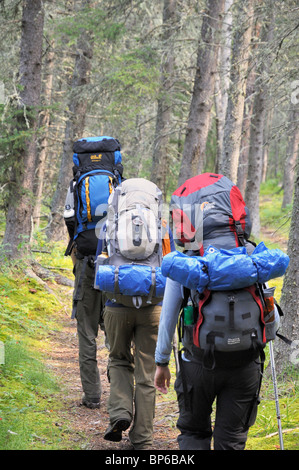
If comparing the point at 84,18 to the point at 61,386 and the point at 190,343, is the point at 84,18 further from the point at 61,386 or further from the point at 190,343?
the point at 190,343

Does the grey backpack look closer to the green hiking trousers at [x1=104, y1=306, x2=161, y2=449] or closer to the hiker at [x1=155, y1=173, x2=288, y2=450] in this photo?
the green hiking trousers at [x1=104, y1=306, x2=161, y2=449]

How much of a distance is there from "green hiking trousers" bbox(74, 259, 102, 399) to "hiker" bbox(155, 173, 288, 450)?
2266 mm

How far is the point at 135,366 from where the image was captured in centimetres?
441

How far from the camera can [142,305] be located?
418 cm

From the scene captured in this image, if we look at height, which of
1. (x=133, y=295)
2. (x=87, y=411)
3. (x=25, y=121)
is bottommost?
(x=87, y=411)

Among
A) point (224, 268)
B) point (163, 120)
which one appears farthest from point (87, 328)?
point (163, 120)

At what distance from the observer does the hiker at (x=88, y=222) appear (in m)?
5.07

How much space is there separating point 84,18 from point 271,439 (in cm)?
1028

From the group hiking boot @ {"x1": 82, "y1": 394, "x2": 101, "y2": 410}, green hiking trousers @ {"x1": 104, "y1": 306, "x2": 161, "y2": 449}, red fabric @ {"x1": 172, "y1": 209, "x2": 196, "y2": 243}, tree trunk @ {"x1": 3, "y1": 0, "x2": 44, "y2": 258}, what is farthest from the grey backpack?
tree trunk @ {"x1": 3, "y1": 0, "x2": 44, "y2": 258}

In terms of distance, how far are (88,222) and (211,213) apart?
7.91 ft

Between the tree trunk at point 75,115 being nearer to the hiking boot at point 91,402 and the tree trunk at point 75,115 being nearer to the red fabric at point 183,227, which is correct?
the hiking boot at point 91,402

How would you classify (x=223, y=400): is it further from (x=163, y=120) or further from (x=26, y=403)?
(x=163, y=120)

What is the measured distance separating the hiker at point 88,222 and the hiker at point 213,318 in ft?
6.54

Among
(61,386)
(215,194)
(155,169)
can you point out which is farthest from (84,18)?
(215,194)
